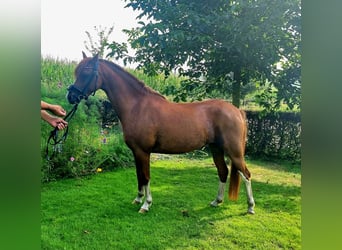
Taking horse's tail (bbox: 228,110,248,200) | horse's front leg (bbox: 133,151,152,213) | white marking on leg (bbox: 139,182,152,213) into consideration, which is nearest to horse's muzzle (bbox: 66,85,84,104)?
horse's front leg (bbox: 133,151,152,213)

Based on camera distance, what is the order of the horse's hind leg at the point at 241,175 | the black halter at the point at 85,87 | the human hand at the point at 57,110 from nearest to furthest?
the human hand at the point at 57,110 < the black halter at the point at 85,87 < the horse's hind leg at the point at 241,175

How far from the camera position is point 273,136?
208 centimetres

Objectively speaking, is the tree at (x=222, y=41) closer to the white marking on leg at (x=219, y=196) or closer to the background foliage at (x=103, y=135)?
the background foliage at (x=103, y=135)

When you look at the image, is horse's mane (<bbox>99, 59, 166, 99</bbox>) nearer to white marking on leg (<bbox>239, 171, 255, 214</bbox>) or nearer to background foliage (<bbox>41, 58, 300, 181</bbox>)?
background foliage (<bbox>41, 58, 300, 181</bbox>)

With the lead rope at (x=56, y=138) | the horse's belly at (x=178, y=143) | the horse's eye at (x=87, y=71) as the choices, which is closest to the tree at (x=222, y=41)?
the horse's eye at (x=87, y=71)

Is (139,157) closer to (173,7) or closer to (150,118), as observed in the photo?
(150,118)

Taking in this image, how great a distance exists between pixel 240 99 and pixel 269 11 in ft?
1.79

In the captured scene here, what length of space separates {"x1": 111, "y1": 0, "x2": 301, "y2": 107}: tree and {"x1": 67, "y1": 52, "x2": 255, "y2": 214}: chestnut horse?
124 millimetres

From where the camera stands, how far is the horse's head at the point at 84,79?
6.24 ft

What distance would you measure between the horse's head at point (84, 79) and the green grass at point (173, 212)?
530mm

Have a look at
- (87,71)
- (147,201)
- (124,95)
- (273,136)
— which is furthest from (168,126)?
(273,136)

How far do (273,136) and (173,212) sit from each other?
81cm
